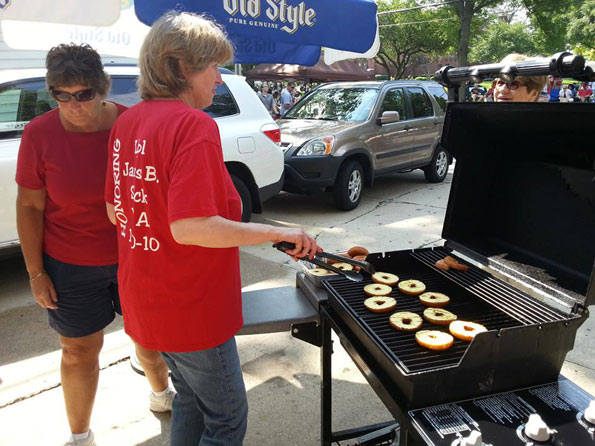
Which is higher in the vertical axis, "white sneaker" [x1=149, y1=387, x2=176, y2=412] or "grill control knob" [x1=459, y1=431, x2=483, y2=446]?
"grill control knob" [x1=459, y1=431, x2=483, y2=446]

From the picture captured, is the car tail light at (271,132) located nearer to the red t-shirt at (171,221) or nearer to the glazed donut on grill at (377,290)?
the glazed donut on grill at (377,290)

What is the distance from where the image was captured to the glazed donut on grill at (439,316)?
173 cm

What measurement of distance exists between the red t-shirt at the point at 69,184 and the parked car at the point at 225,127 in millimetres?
2411

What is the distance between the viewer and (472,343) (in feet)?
4.27

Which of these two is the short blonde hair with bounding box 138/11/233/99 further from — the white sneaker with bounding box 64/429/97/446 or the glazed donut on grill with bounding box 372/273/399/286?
the white sneaker with bounding box 64/429/97/446

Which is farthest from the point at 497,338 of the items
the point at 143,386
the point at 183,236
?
the point at 143,386

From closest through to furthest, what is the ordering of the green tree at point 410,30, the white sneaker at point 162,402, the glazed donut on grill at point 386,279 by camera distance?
1. the glazed donut on grill at point 386,279
2. the white sneaker at point 162,402
3. the green tree at point 410,30

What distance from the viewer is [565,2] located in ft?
63.2

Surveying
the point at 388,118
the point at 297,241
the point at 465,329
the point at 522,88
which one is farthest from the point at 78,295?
the point at 388,118

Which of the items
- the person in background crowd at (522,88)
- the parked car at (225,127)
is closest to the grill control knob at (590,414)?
the person in background crowd at (522,88)

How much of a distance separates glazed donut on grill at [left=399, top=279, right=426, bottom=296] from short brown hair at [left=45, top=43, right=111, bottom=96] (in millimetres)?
1534

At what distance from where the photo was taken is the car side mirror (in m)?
7.43

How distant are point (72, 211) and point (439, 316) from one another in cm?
158

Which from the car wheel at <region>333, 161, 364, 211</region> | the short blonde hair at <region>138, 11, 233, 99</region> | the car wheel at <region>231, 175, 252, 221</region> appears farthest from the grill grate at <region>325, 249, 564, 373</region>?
the car wheel at <region>333, 161, 364, 211</region>
